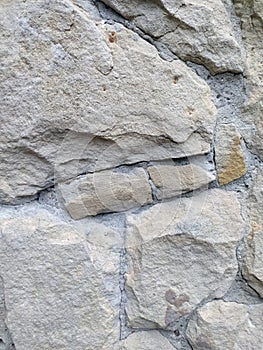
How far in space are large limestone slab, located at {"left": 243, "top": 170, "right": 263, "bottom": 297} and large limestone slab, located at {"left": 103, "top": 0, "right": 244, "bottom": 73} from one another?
8.0 inches

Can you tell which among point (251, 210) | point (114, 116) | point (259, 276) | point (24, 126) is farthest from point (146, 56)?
point (259, 276)

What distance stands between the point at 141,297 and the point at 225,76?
39 cm

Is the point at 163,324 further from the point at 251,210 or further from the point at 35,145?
the point at 35,145

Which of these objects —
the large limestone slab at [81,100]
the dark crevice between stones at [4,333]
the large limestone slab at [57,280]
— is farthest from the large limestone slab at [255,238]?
the dark crevice between stones at [4,333]

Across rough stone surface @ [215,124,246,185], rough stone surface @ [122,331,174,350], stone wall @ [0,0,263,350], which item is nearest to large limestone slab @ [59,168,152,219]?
stone wall @ [0,0,263,350]

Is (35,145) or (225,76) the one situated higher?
(225,76)

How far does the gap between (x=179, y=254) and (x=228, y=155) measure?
181 millimetres

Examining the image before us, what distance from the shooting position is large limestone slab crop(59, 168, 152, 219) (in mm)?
550

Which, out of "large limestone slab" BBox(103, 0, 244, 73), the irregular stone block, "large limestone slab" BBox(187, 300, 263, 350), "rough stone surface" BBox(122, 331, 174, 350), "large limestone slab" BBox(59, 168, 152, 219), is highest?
"large limestone slab" BBox(103, 0, 244, 73)

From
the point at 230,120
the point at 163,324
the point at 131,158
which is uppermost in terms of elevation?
the point at 230,120

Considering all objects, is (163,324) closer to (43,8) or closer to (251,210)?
(251,210)

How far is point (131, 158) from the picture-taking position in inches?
21.7

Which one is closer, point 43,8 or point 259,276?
point 43,8

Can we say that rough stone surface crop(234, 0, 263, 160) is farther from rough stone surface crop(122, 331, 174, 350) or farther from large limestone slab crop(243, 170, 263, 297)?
rough stone surface crop(122, 331, 174, 350)
